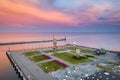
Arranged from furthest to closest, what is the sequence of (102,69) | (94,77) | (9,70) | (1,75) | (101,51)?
(101,51)
(9,70)
(1,75)
(102,69)
(94,77)

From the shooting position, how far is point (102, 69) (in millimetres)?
33406

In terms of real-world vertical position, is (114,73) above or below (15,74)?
above

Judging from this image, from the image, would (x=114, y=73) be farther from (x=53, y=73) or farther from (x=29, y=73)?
(x=29, y=73)

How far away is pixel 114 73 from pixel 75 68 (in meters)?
9.50

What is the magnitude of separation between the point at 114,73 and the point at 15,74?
26533mm

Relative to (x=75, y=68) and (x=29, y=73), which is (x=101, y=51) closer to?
(x=75, y=68)

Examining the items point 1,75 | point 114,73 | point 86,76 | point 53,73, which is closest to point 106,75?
point 114,73

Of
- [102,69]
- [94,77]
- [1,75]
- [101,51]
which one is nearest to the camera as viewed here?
[94,77]

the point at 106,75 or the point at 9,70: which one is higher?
the point at 106,75


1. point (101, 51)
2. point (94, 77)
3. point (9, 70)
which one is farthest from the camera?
point (101, 51)

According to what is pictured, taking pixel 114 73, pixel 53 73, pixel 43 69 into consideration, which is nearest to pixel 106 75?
pixel 114 73

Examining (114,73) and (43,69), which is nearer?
(114,73)

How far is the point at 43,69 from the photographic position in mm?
34000

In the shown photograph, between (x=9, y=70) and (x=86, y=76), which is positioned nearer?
(x=86, y=76)
